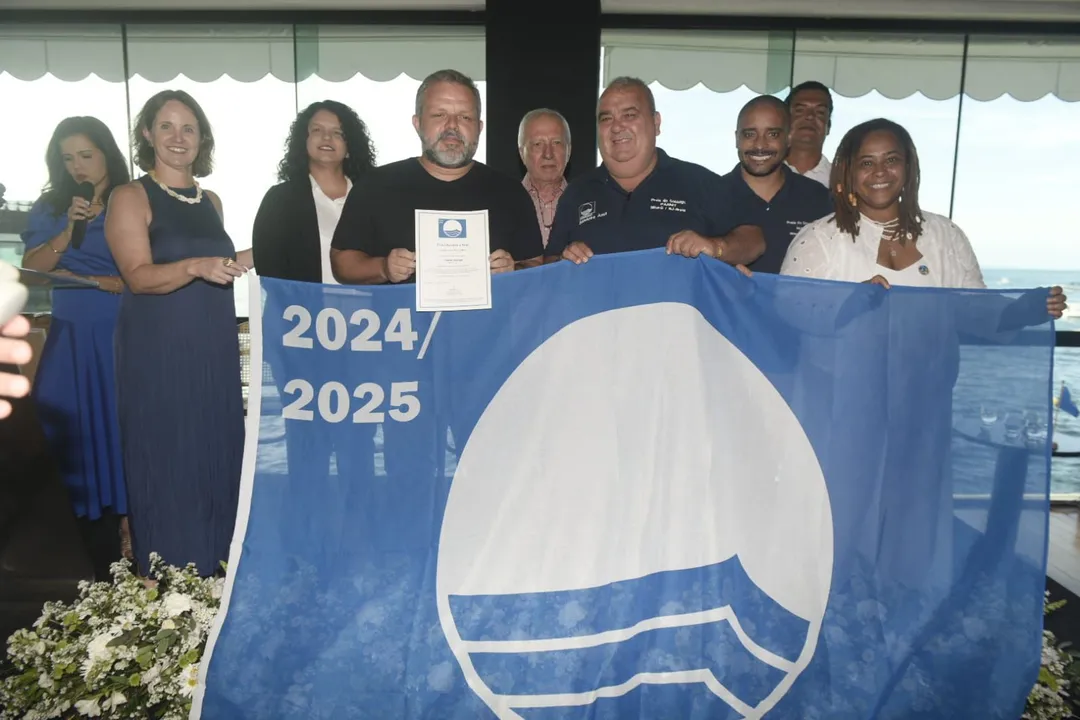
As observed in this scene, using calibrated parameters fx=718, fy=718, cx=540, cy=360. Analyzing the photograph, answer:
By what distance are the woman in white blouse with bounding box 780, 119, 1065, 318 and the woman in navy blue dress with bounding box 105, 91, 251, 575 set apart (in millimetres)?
1935

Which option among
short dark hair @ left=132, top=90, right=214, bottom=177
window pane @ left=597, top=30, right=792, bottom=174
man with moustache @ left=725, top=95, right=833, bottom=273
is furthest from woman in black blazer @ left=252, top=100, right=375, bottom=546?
window pane @ left=597, top=30, right=792, bottom=174

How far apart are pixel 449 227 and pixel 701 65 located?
356 cm

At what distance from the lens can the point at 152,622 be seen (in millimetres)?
1952

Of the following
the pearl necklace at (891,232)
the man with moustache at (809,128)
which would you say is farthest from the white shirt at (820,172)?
the pearl necklace at (891,232)

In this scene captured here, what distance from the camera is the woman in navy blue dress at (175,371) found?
2361 millimetres

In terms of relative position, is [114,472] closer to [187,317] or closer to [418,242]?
[187,317]

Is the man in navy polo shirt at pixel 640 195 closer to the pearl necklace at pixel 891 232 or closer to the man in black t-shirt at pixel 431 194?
the man in black t-shirt at pixel 431 194

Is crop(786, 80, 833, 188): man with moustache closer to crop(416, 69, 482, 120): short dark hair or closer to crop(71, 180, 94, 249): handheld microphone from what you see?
crop(416, 69, 482, 120): short dark hair

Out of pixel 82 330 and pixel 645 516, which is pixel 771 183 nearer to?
pixel 645 516

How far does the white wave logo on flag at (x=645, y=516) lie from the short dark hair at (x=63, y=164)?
2358 mm

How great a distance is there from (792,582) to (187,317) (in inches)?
80.1

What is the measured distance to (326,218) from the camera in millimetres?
2885

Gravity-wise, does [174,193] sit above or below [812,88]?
below

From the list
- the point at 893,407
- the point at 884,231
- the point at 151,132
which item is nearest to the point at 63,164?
the point at 151,132
